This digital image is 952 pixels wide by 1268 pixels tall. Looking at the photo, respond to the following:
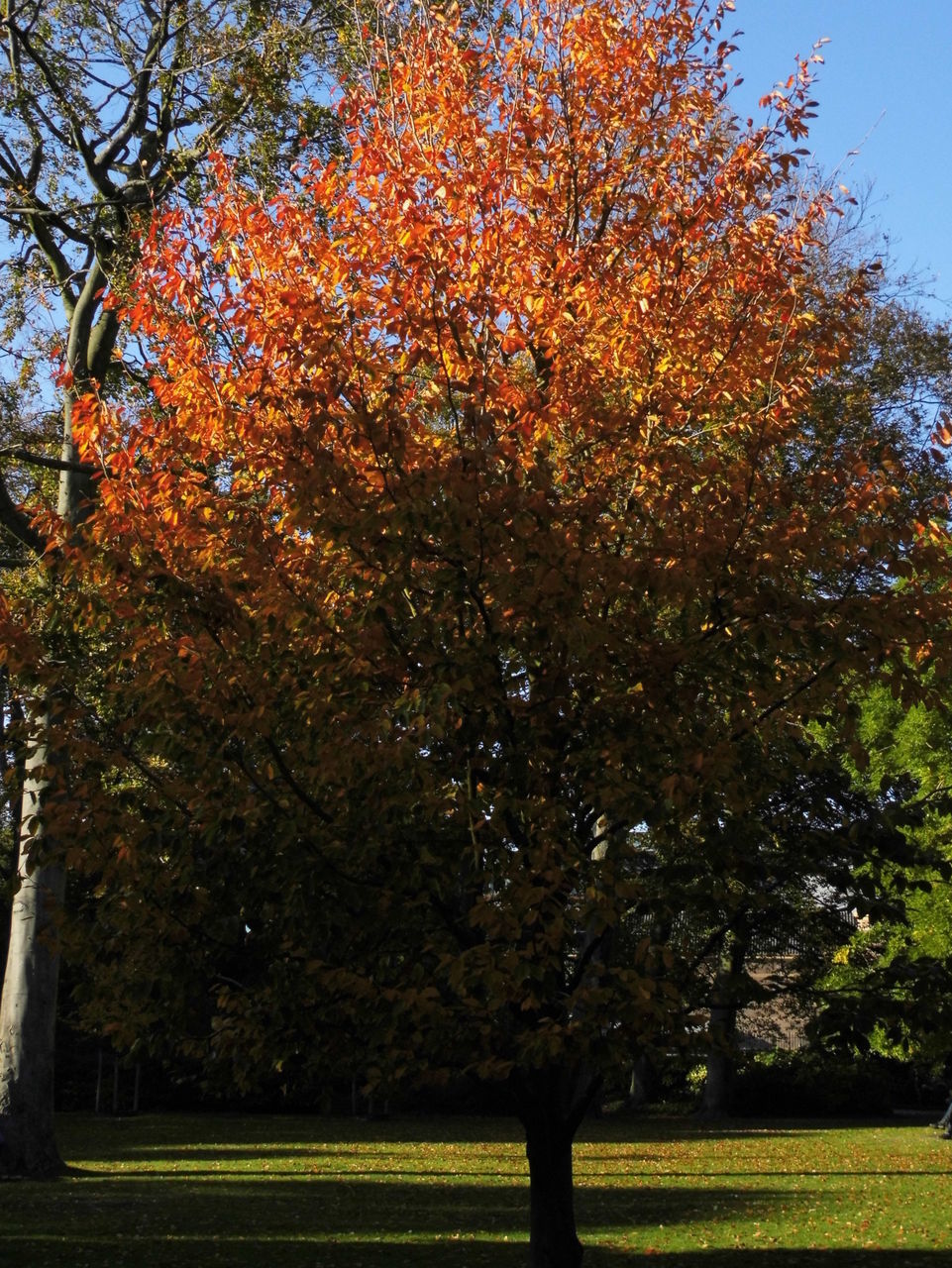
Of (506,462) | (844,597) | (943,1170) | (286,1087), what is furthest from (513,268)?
(943,1170)

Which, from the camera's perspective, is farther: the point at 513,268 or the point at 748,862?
the point at 513,268

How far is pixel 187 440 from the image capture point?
26.9 feet

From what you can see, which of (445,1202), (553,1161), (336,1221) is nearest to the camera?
(553,1161)

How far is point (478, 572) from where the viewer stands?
22.3ft

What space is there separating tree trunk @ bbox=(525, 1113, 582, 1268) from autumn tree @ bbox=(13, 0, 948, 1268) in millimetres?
26

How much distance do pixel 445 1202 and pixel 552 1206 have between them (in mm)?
7893

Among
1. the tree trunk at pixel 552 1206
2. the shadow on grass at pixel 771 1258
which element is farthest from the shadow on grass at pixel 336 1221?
the tree trunk at pixel 552 1206

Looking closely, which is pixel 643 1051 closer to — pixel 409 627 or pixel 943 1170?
pixel 409 627

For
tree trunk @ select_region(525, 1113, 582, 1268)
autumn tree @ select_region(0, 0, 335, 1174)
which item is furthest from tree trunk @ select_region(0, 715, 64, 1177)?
tree trunk @ select_region(525, 1113, 582, 1268)

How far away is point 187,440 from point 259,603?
52.8 inches

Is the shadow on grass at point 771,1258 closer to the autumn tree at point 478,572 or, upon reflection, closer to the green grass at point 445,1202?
the green grass at point 445,1202

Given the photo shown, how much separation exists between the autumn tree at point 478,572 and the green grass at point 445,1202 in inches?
163

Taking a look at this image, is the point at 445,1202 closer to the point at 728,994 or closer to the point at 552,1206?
the point at 552,1206

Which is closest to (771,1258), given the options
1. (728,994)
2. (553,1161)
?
(553,1161)
